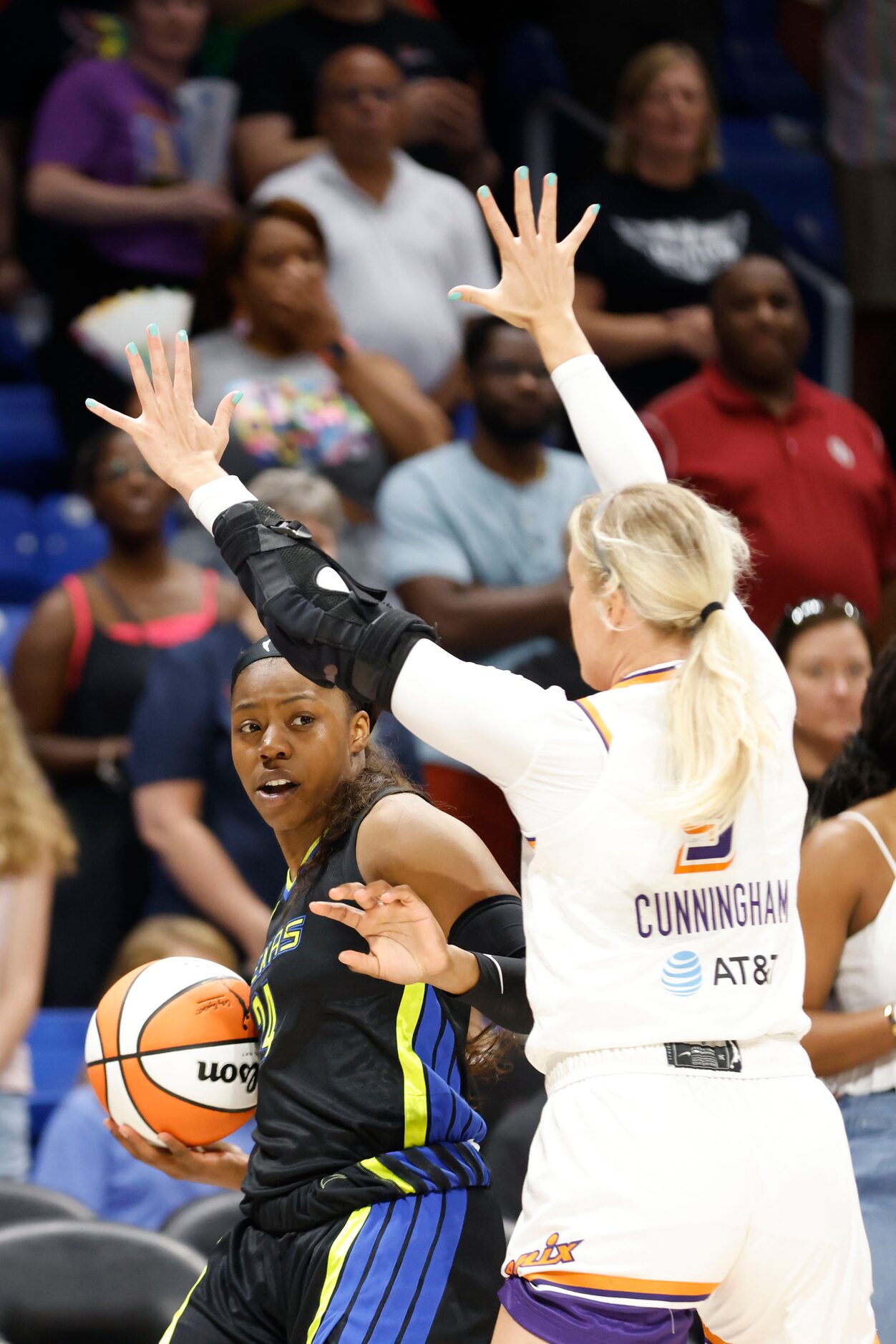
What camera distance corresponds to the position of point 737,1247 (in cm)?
247

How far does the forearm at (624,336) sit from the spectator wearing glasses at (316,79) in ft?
4.15

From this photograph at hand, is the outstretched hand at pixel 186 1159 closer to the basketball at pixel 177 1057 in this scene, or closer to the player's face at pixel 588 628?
the basketball at pixel 177 1057

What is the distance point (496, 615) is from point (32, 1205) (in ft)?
6.96

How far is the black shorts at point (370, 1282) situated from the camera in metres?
2.71

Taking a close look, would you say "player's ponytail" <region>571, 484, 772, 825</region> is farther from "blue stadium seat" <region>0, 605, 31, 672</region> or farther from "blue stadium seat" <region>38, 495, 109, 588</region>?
"blue stadium seat" <region>38, 495, 109, 588</region>

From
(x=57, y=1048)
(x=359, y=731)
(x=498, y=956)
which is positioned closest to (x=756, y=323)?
(x=57, y=1048)

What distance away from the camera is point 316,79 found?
276 inches

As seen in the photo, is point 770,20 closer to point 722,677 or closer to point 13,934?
point 13,934

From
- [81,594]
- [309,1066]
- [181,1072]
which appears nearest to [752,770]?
[309,1066]

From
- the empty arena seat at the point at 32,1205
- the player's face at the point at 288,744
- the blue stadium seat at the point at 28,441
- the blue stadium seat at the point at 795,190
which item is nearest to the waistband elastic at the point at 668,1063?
the player's face at the point at 288,744

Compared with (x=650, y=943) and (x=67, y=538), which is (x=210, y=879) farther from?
(x=650, y=943)

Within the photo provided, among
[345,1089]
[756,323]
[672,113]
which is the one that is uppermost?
[672,113]

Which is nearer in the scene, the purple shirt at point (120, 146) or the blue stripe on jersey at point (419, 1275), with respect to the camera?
the blue stripe on jersey at point (419, 1275)

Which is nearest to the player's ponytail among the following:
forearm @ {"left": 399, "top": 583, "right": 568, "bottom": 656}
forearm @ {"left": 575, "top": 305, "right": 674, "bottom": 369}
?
forearm @ {"left": 399, "top": 583, "right": 568, "bottom": 656}
